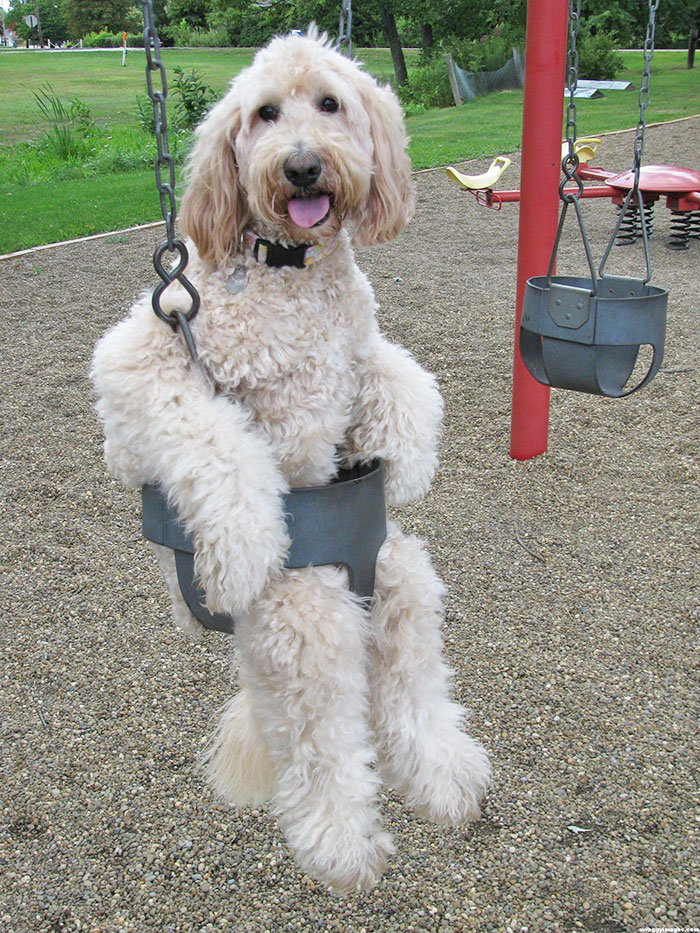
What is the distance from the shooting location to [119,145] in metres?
13.8

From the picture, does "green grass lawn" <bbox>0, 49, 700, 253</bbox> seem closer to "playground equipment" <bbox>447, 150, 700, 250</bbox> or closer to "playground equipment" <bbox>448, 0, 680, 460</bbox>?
"playground equipment" <bbox>448, 0, 680, 460</bbox>

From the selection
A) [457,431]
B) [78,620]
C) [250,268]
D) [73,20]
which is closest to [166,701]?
[78,620]

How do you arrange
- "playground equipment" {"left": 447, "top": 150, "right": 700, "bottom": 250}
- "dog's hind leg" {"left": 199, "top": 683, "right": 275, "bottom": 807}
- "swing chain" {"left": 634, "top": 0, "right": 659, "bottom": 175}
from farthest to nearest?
"playground equipment" {"left": 447, "top": 150, "right": 700, "bottom": 250}
"swing chain" {"left": 634, "top": 0, "right": 659, "bottom": 175}
"dog's hind leg" {"left": 199, "top": 683, "right": 275, "bottom": 807}

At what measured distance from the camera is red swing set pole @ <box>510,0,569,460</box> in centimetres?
382

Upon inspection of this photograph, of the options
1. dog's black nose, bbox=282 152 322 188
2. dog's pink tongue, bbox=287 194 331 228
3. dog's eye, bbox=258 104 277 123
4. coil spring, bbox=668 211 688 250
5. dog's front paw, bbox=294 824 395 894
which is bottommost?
dog's front paw, bbox=294 824 395 894

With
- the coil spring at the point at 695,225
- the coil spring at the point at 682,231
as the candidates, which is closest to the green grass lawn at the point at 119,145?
the coil spring at the point at 682,231

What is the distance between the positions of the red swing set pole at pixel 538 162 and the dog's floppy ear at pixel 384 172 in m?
Answer: 2.04

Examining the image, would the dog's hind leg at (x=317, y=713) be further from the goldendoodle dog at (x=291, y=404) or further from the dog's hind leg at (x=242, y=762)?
the dog's hind leg at (x=242, y=762)

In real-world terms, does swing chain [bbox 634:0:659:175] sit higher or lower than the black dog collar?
higher

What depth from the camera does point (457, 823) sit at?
1933 mm

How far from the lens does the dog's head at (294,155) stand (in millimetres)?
1492

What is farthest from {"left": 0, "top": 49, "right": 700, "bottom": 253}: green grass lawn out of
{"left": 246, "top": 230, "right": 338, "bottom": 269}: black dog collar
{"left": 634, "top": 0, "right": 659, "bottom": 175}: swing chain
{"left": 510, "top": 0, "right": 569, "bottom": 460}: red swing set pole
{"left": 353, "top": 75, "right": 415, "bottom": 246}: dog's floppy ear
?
{"left": 634, "top": 0, "right": 659, "bottom": 175}: swing chain

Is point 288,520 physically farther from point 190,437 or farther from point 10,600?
point 10,600

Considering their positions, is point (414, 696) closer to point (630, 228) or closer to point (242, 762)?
point (242, 762)
